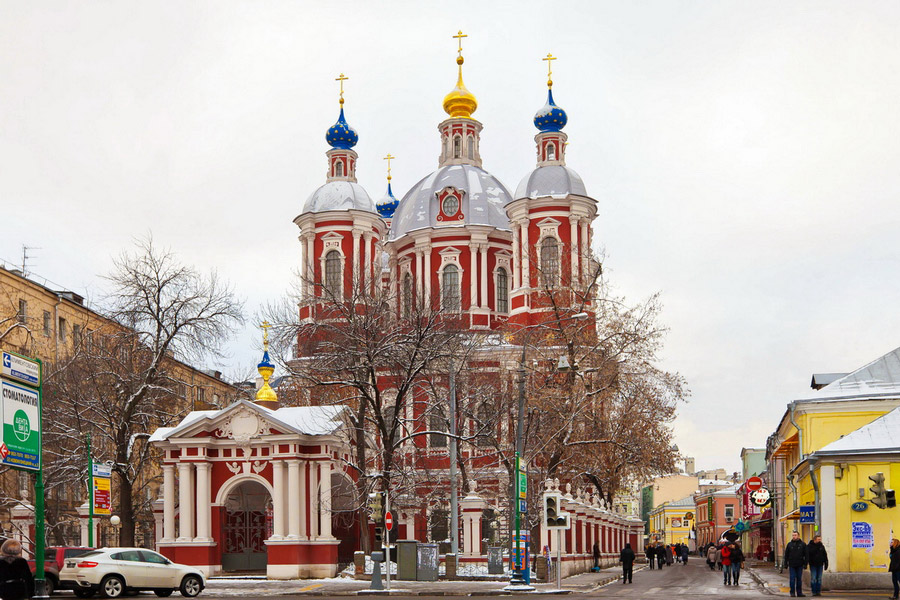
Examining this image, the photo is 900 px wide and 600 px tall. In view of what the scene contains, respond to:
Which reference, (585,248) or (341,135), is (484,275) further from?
(341,135)

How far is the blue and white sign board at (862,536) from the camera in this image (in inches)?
1143

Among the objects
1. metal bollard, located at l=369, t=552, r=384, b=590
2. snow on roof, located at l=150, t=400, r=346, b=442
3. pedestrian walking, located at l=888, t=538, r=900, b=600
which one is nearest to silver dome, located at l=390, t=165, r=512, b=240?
snow on roof, located at l=150, t=400, r=346, b=442

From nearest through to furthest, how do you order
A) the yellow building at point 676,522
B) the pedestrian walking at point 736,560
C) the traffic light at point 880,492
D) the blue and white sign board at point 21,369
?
the blue and white sign board at point 21,369, the traffic light at point 880,492, the pedestrian walking at point 736,560, the yellow building at point 676,522

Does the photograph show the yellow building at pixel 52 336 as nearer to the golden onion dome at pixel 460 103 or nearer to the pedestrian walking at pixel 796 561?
the golden onion dome at pixel 460 103

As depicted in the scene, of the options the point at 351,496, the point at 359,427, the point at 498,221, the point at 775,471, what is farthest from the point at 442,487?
the point at 775,471

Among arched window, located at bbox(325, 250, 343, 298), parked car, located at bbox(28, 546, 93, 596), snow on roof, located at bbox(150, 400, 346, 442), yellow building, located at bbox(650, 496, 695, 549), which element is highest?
arched window, located at bbox(325, 250, 343, 298)

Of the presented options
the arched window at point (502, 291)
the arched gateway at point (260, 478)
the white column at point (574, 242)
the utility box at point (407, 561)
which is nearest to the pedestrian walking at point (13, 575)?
the utility box at point (407, 561)

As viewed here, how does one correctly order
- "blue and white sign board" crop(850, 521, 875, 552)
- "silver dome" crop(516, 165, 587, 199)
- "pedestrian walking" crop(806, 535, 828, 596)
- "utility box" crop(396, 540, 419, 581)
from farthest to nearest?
"silver dome" crop(516, 165, 587, 199) < "utility box" crop(396, 540, 419, 581) < "blue and white sign board" crop(850, 521, 875, 552) < "pedestrian walking" crop(806, 535, 828, 596)

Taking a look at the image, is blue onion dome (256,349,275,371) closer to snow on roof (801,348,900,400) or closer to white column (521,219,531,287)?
white column (521,219,531,287)

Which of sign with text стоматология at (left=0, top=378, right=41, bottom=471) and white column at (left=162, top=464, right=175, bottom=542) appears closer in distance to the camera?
sign with text стоматология at (left=0, top=378, right=41, bottom=471)

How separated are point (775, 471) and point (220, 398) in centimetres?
3860

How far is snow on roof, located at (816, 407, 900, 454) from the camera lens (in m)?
29.1

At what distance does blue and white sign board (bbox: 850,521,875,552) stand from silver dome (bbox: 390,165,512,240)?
33201 mm

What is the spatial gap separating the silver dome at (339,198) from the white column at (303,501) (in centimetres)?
2536
